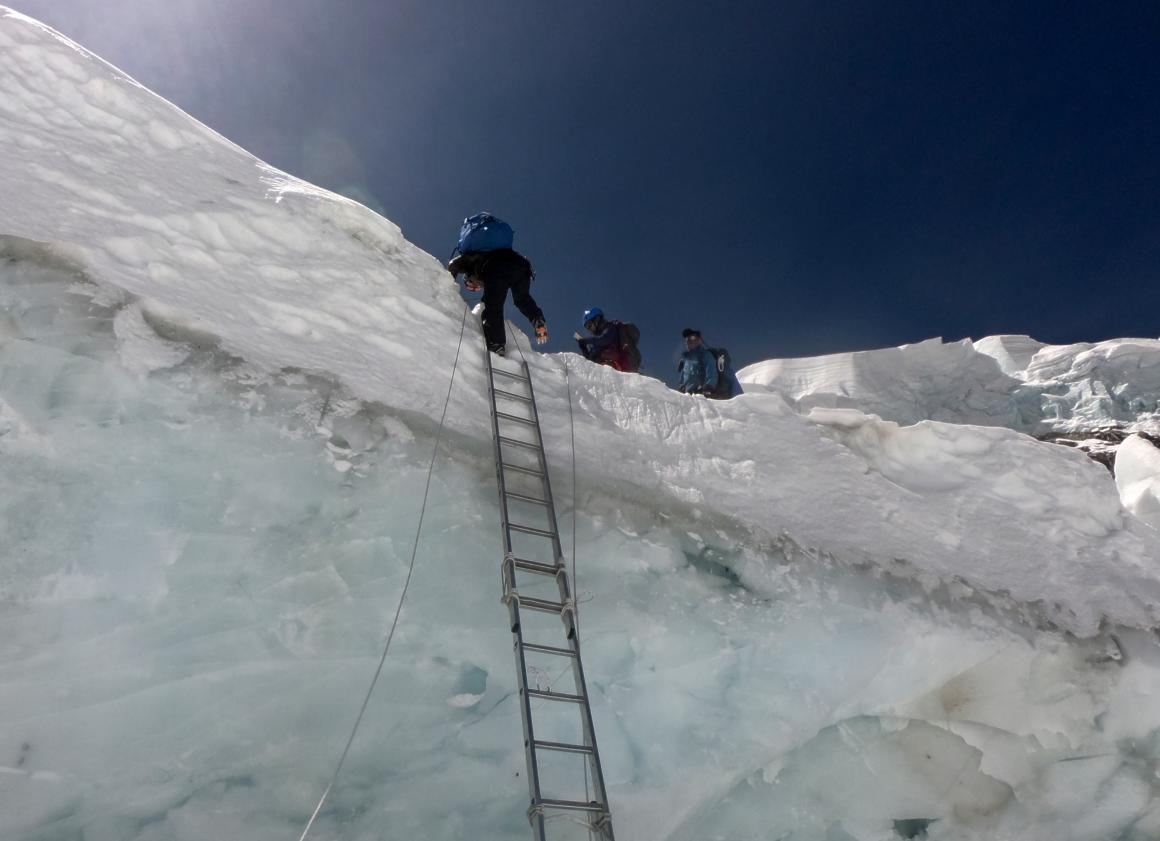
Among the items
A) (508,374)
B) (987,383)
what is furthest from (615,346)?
(987,383)

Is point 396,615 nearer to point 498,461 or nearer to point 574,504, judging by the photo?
point 498,461

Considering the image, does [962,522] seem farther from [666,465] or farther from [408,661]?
[408,661]

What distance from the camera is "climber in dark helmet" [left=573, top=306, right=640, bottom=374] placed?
7852mm

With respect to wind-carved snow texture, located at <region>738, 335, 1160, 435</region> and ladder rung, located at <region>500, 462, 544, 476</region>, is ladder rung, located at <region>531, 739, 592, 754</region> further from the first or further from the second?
wind-carved snow texture, located at <region>738, 335, 1160, 435</region>

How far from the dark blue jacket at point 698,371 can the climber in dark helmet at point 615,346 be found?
0.50 metres

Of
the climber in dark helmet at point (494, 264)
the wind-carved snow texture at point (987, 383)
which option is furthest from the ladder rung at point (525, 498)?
the wind-carved snow texture at point (987, 383)

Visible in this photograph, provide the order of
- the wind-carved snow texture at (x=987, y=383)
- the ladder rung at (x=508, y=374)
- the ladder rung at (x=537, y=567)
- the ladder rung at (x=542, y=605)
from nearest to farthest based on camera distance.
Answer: the ladder rung at (x=542, y=605), the ladder rung at (x=537, y=567), the ladder rung at (x=508, y=374), the wind-carved snow texture at (x=987, y=383)

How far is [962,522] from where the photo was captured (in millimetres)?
4316

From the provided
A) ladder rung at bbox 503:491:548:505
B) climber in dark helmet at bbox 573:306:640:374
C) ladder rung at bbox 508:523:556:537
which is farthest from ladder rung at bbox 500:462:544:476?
climber in dark helmet at bbox 573:306:640:374

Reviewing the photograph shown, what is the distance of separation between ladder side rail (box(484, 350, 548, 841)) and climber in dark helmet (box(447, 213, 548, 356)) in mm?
718

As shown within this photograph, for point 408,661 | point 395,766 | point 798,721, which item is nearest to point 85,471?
point 408,661

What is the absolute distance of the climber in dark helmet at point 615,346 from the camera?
7852mm

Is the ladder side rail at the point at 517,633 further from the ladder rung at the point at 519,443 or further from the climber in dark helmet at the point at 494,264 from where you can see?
the climber in dark helmet at the point at 494,264

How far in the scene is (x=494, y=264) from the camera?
15.9ft
